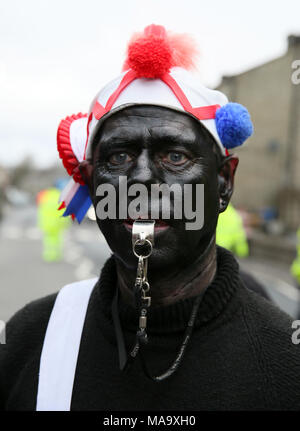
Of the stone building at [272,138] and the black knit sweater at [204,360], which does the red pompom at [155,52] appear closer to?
the black knit sweater at [204,360]

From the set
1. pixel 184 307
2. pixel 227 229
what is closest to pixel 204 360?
pixel 184 307

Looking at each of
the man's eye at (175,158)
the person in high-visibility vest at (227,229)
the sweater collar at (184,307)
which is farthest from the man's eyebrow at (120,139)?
the person in high-visibility vest at (227,229)

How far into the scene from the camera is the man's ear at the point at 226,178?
1.68 meters

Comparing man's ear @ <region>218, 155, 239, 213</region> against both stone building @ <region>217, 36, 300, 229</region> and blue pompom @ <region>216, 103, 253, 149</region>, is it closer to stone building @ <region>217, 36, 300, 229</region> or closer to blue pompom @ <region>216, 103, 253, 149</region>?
blue pompom @ <region>216, 103, 253, 149</region>

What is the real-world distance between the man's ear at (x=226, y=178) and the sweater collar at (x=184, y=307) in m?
0.24

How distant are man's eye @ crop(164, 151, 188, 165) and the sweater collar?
0.45 metres

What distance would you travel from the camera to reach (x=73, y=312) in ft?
6.15

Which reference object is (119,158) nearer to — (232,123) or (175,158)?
(175,158)

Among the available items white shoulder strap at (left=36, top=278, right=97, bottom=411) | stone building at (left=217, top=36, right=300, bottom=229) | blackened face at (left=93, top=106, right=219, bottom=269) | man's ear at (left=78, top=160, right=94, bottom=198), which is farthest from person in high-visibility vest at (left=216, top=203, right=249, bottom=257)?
stone building at (left=217, top=36, right=300, bottom=229)

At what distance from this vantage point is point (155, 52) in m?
1.60

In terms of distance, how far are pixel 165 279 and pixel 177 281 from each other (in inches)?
1.9

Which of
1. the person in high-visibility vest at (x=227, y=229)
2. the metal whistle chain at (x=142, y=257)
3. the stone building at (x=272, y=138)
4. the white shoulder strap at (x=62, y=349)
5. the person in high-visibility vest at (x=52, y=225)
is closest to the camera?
the metal whistle chain at (x=142, y=257)
